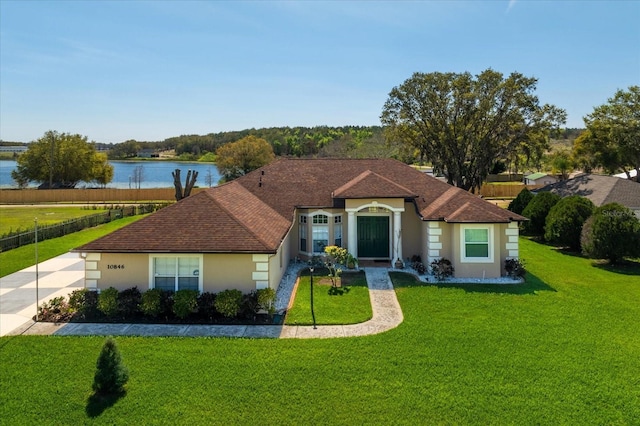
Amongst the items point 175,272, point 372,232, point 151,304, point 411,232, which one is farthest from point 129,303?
point 411,232

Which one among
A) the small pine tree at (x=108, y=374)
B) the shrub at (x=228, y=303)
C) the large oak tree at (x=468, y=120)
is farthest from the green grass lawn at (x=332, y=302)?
the large oak tree at (x=468, y=120)

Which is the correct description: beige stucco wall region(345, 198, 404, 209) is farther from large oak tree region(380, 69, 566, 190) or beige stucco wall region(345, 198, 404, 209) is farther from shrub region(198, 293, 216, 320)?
large oak tree region(380, 69, 566, 190)

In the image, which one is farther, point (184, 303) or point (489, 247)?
point (489, 247)

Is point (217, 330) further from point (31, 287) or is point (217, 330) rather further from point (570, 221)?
point (570, 221)

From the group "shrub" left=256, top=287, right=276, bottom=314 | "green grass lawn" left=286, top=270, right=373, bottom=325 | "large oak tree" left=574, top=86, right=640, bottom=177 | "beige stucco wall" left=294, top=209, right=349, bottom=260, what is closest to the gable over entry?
"beige stucco wall" left=294, top=209, right=349, bottom=260

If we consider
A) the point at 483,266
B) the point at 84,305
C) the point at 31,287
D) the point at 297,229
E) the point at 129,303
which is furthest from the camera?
the point at 297,229

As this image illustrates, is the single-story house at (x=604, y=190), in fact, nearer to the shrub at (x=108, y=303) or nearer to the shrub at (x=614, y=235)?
the shrub at (x=614, y=235)

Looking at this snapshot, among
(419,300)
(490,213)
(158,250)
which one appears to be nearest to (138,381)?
(158,250)
